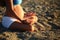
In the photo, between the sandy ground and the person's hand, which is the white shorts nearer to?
the sandy ground

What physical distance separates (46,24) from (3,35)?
0.65m

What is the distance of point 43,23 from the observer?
2844 millimetres

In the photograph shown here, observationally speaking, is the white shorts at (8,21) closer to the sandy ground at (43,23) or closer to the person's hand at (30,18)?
the sandy ground at (43,23)

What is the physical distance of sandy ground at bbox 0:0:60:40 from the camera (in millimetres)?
2504

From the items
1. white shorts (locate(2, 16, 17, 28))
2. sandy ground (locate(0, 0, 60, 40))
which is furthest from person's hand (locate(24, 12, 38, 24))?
white shorts (locate(2, 16, 17, 28))

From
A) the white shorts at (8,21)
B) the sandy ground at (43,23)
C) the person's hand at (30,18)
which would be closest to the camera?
the sandy ground at (43,23)

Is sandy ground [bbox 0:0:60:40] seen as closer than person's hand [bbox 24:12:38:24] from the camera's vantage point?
Yes

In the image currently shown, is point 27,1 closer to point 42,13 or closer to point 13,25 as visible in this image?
point 42,13

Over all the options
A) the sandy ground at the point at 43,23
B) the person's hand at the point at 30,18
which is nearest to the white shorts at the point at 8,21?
the sandy ground at the point at 43,23

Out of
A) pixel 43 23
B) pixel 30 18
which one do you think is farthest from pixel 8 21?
pixel 43 23

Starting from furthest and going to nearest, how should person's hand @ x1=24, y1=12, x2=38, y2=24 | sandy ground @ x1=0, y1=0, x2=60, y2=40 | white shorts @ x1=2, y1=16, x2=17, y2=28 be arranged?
person's hand @ x1=24, y1=12, x2=38, y2=24 → white shorts @ x1=2, y1=16, x2=17, y2=28 → sandy ground @ x1=0, y1=0, x2=60, y2=40

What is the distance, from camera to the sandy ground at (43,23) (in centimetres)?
250

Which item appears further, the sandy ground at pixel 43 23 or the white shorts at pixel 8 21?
the white shorts at pixel 8 21

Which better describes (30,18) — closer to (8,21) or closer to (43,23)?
(43,23)
